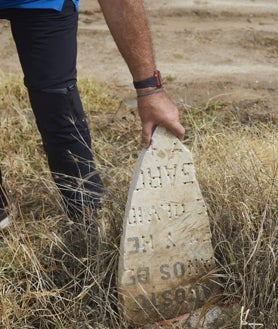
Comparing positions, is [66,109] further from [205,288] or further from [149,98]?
[205,288]

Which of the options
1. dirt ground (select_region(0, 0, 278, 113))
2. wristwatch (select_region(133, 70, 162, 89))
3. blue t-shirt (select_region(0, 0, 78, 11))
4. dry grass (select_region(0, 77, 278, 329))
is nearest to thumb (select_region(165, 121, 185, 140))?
wristwatch (select_region(133, 70, 162, 89))

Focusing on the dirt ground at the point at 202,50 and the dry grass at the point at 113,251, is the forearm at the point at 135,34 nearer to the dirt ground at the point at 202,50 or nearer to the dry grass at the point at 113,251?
the dry grass at the point at 113,251

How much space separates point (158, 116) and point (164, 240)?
1.38 ft

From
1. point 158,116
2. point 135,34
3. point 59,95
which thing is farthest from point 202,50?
point 158,116

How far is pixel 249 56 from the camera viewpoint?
5969mm

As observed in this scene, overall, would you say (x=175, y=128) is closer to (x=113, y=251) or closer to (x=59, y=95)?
(x=113, y=251)

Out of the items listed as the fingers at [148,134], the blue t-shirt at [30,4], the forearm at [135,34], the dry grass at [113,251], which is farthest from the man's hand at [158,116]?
the blue t-shirt at [30,4]

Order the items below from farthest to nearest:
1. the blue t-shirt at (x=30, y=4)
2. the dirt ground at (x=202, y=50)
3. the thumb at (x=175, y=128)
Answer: the dirt ground at (x=202, y=50) < the blue t-shirt at (x=30, y=4) < the thumb at (x=175, y=128)

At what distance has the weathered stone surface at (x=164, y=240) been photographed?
8.11ft

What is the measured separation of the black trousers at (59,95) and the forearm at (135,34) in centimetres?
42

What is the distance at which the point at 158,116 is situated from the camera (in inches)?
96.8

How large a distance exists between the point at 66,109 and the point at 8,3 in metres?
0.48

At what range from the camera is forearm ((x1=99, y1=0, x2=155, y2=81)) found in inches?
100.0

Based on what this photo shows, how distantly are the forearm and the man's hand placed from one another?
0.33ft
